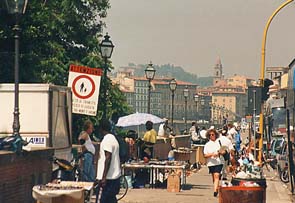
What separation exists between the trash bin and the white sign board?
345 cm

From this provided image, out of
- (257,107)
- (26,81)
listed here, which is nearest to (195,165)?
(26,81)

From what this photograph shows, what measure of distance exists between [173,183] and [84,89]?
21.1 ft

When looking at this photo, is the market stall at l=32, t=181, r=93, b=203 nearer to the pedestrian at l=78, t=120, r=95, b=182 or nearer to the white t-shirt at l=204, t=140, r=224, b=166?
the pedestrian at l=78, t=120, r=95, b=182

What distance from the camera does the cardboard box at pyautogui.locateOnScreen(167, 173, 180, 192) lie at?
22.0 m

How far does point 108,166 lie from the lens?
12.7 meters

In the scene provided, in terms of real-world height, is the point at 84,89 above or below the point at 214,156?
above

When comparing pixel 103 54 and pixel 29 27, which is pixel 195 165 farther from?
pixel 103 54

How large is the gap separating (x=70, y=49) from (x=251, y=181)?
3928cm

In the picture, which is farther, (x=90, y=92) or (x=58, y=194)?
(x=90, y=92)

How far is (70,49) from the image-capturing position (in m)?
53.3

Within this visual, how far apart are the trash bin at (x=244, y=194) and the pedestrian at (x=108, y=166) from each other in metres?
2.41

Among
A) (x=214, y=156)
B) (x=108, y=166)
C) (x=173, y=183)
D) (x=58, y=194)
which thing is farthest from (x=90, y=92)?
(x=173, y=183)

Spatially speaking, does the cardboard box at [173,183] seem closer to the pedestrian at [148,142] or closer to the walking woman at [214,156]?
the walking woman at [214,156]

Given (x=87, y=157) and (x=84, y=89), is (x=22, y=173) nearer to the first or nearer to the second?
(x=84, y=89)
